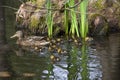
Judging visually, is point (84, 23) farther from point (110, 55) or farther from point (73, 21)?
point (110, 55)

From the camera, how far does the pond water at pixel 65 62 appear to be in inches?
401

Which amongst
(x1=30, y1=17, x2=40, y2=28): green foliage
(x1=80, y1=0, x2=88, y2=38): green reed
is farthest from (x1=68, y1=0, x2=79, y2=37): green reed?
(x1=30, y1=17, x2=40, y2=28): green foliage

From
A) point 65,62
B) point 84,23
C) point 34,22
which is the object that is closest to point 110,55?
point 65,62

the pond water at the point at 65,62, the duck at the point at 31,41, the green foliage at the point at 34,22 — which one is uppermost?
the green foliage at the point at 34,22

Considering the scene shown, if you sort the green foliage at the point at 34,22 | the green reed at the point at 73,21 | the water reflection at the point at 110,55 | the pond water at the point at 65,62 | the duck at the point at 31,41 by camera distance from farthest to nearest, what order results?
the green foliage at the point at 34,22 < the green reed at the point at 73,21 < the duck at the point at 31,41 < the water reflection at the point at 110,55 < the pond water at the point at 65,62

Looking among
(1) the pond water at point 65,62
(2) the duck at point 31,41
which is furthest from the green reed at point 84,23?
(2) the duck at point 31,41

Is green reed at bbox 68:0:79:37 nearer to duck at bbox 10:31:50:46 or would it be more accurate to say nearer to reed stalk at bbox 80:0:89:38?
reed stalk at bbox 80:0:89:38

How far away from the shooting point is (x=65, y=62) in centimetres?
1153

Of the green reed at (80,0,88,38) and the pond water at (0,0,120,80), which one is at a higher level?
the green reed at (80,0,88,38)

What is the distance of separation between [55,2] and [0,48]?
5.55 meters

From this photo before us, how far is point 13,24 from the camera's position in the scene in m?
19.0

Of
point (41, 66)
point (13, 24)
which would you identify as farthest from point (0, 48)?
point (13, 24)

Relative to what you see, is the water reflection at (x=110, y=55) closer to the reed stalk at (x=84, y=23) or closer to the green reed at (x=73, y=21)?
the reed stalk at (x=84, y=23)

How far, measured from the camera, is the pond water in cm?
1019
